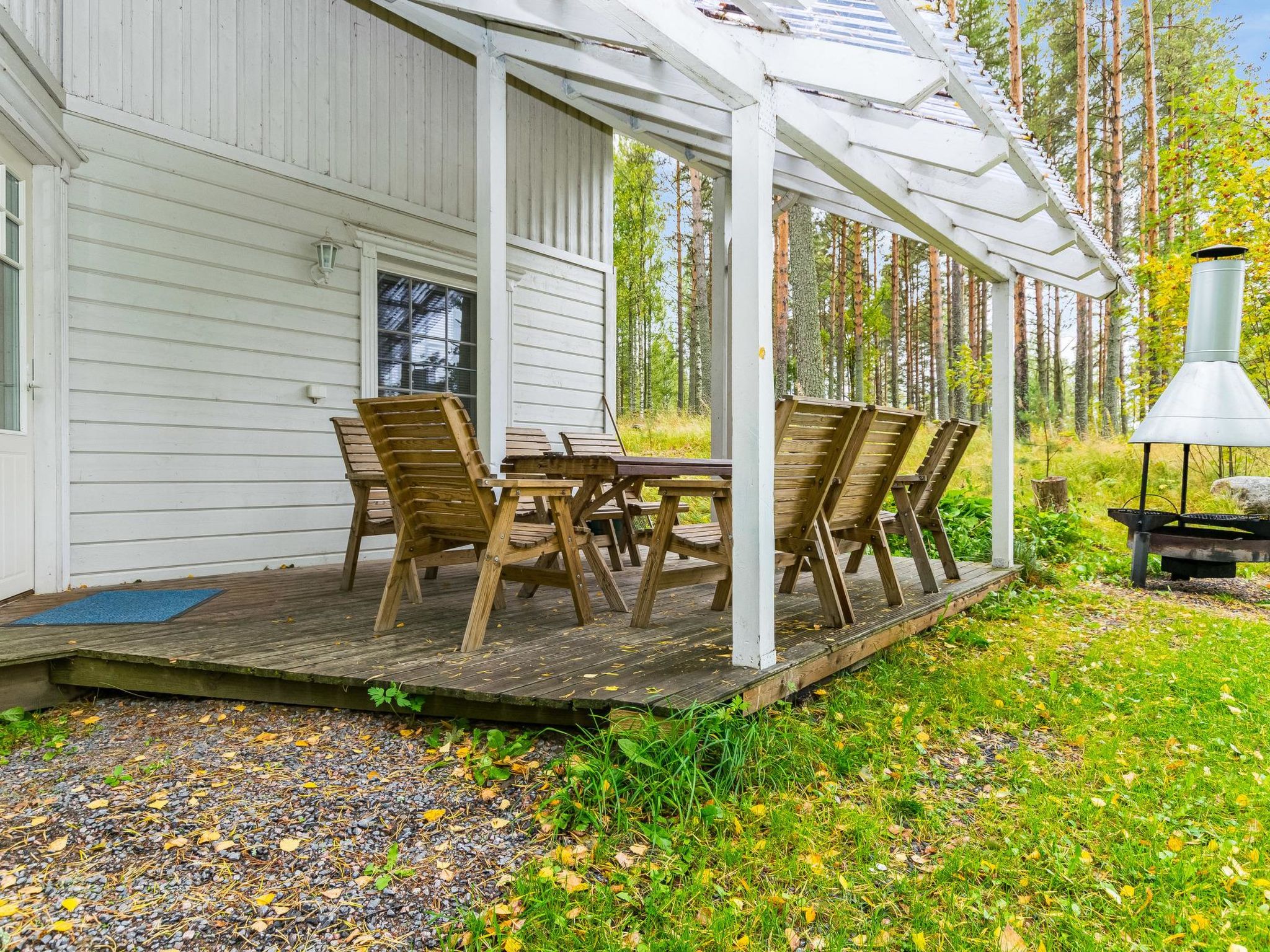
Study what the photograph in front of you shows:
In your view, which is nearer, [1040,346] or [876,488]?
[876,488]

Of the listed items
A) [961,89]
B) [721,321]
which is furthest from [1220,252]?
[961,89]

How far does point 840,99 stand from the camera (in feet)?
11.0

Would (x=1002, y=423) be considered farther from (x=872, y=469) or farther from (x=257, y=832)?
A: (x=257, y=832)

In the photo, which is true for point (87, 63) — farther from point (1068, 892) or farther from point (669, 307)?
point (669, 307)

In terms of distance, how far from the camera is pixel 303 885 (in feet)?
5.57

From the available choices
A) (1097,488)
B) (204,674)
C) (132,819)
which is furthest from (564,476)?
(1097,488)

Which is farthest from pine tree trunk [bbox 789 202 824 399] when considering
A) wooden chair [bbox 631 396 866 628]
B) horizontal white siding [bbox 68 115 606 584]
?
wooden chair [bbox 631 396 866 628]

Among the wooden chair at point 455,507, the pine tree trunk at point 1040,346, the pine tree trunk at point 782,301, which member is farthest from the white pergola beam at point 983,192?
the pine tree trunk at point 1040,346

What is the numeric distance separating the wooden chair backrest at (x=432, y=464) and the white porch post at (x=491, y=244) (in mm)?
1412

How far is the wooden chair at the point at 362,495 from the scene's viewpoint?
391 centimetres

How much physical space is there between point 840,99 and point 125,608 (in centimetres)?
385

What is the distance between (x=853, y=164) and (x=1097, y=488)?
7.15m

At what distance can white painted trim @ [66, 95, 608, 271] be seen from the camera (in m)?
4.23

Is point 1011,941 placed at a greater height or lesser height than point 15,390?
lesser
